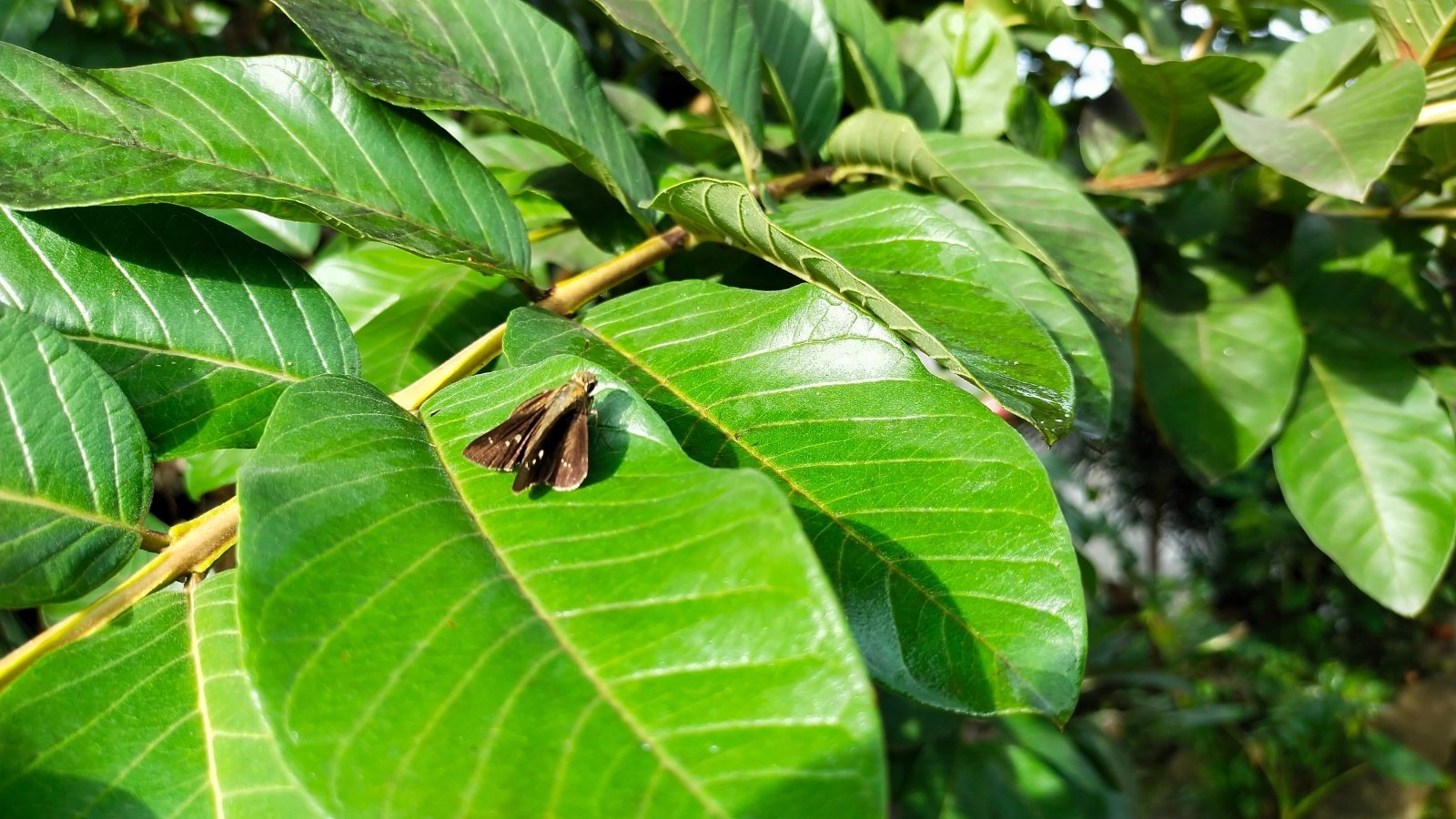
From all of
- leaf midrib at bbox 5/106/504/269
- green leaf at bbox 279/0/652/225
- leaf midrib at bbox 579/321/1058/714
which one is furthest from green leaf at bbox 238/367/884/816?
green leaf at bbox 279/0/652/225

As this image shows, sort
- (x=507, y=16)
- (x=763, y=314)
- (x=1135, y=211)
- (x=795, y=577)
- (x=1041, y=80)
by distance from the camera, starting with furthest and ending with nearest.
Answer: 1. (x=1041, y=80)
2. (x=1135, y=211)
3. (x=507, y=16)
4. (x=763, y=314)
5. (x=795, y=577)

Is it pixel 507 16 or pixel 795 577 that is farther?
pixel 507 16

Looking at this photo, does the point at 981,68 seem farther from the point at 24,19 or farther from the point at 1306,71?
the point at 24,19

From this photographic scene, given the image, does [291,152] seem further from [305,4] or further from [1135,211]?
[1135,211]

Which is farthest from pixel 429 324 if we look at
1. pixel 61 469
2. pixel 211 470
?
pixel 61 469

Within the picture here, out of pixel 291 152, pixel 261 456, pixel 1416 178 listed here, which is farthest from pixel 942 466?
pixel 1416 178
